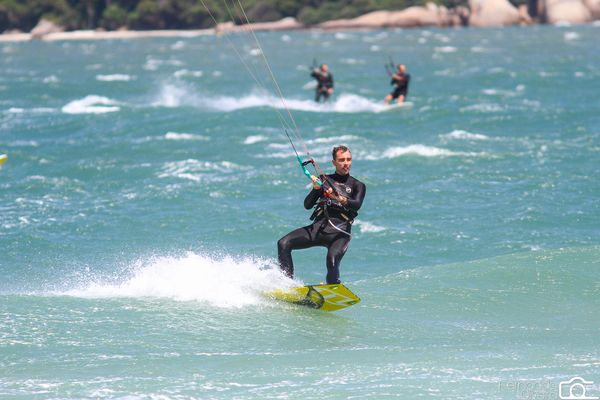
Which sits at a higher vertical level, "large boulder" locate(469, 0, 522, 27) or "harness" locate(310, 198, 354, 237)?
"harness" locate(310, 198, 354, 237)

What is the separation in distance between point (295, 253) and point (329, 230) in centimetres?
542

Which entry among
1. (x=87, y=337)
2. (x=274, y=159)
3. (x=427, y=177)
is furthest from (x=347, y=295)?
(x=274, y=159)

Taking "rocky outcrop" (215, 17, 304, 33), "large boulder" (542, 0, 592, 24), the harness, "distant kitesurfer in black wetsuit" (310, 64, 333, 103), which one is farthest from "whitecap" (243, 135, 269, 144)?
"rocky outcrop" (215, 17, 304, 33)

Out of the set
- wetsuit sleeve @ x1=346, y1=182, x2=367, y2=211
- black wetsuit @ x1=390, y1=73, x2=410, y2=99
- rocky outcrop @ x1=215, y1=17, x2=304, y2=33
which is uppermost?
wetsuit sleeve @ x1=346, y1=182, x2=367, y2=211

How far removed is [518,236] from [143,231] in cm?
598

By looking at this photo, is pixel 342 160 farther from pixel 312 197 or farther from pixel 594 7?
pixel 594 7

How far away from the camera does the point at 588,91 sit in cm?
3603

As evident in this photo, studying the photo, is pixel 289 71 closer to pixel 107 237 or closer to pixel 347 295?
pixel 107 237

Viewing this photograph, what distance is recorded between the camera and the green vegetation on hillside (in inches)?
4429

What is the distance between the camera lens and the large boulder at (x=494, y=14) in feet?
338

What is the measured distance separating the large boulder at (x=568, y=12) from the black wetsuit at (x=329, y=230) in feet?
314

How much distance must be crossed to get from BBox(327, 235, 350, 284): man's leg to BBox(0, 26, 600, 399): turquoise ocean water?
0.41 meters

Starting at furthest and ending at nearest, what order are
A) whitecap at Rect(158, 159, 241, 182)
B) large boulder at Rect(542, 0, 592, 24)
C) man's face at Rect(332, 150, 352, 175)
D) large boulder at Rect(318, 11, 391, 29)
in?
large boulder at Rect(318, 11, 391, 29)
large boulder at Rect(542, 0, 592, 24)
whitecap at Rect(158, 159, 241, 182)
man's face at Rect(332, 150, 352, 175)

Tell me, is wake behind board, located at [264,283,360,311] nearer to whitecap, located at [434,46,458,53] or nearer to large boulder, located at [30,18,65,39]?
whitecap, located at [434,46,458,53]
